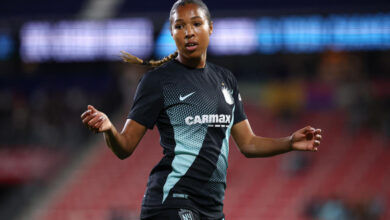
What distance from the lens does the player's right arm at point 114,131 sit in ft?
9.02

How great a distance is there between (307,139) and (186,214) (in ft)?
2.21

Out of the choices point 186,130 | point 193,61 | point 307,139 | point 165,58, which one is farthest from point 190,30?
point 307,139

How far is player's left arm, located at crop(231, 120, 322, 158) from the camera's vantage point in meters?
3.06

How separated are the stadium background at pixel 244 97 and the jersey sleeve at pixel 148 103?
29.9ft

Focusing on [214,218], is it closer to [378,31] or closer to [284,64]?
[378,31]

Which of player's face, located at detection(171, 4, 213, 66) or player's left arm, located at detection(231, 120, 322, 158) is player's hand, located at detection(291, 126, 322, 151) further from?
player's face, located at detection(171, 4, 213, 66)

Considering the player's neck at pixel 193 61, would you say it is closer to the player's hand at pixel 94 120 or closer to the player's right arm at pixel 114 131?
the player's right arm at pixel 114 131

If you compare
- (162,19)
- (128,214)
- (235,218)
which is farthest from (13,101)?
(235,218)

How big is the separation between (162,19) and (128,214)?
15.1 ft

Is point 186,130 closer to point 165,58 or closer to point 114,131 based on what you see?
point 114,131

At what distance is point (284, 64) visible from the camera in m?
15.9

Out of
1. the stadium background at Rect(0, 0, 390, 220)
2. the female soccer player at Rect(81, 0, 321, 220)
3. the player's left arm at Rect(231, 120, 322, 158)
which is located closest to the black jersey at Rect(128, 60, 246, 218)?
the female soccer player at Rect(81, 0, 321, 220)

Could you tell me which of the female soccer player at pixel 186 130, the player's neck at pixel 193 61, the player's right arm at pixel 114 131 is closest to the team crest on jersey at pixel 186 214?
the female soccer player at pixel 186 130

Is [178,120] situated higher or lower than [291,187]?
higher
